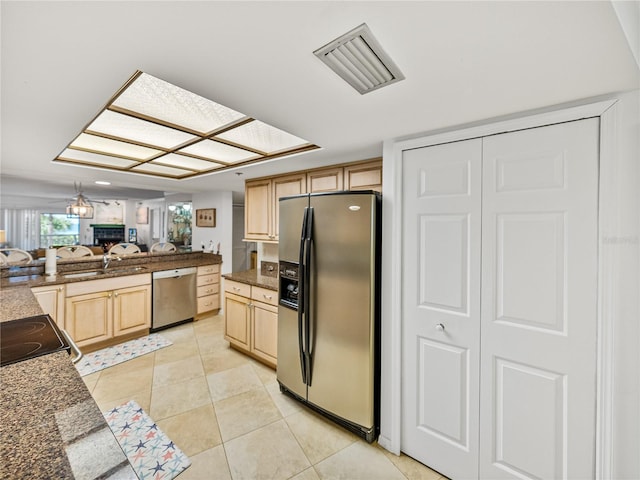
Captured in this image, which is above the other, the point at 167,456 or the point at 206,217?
the point at 206,217

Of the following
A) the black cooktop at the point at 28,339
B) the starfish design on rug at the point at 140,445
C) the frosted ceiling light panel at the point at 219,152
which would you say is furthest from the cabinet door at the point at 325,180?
the starfish design on rug at the point at 140,445

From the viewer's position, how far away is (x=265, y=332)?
2.88m

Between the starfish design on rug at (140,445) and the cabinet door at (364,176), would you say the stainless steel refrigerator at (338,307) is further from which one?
the starfish design on rug at (140,445)

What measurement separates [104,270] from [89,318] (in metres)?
0.74

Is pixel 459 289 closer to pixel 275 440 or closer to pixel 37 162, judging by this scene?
pixel 275 440

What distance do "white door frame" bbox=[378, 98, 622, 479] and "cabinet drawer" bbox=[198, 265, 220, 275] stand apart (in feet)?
11.0

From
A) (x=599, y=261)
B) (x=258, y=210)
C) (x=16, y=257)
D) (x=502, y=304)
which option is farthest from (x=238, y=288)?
(x=599, y=261)

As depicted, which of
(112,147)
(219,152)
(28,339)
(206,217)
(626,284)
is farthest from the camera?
(206,217)

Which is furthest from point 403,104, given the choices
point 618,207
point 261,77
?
point 618,207

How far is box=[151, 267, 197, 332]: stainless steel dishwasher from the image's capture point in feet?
12.4

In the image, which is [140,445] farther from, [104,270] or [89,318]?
[104,270]

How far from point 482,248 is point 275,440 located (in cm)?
191

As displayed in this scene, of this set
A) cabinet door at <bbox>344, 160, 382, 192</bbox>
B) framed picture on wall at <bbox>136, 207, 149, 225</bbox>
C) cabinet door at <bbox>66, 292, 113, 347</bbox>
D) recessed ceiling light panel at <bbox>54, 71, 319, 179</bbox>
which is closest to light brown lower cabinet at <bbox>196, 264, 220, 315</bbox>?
cabinet door at <bbox>66, 292, 113, 347</bbox>

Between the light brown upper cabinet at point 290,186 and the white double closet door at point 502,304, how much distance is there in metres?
0.60
